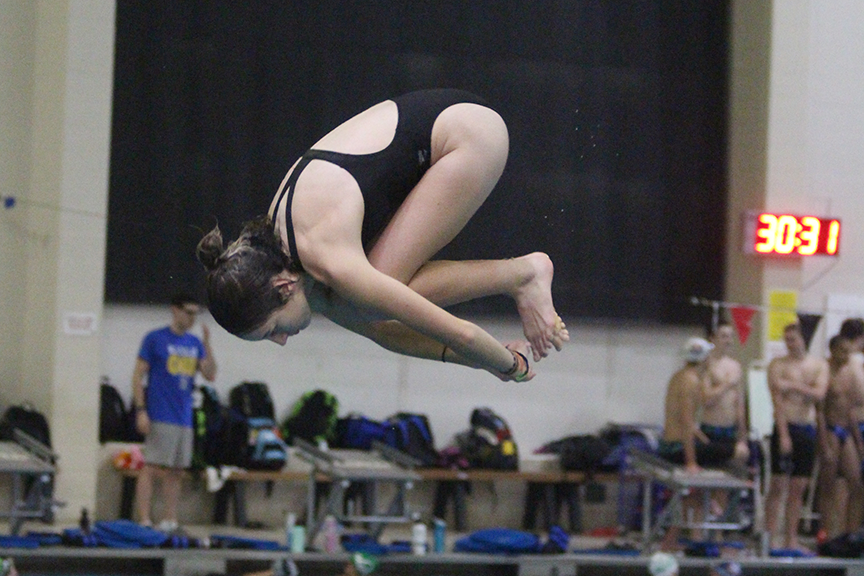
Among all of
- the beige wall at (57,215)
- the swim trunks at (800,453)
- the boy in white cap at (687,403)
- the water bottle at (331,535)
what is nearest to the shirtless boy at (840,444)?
the swim trunks at (800,453)

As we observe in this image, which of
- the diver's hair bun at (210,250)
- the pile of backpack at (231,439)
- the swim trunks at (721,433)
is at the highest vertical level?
the diver's hair bun at (210,250)

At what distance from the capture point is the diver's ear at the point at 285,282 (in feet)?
9.73

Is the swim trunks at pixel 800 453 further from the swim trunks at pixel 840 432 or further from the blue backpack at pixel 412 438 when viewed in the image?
the blue backpack at pixel 412 438

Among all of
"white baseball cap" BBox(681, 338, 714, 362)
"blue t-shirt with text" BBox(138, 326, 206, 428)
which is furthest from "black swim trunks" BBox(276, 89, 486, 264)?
"white baseball cap" BBox(681, 338, 714, 362)

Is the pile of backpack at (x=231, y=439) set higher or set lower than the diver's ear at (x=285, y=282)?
lower

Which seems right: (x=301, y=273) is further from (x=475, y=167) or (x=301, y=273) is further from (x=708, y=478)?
(x=708, y=478)

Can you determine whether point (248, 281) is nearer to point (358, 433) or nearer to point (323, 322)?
point (358, 433)

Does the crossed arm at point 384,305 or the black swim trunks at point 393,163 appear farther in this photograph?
the black swim trunks at point 393,163

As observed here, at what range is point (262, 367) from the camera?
29.0 feet

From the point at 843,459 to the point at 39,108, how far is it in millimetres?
6384

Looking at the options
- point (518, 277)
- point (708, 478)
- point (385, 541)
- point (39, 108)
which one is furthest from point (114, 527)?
point (518, 277)

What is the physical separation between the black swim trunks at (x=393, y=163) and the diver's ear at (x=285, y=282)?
40 mm

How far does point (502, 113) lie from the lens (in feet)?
19.4

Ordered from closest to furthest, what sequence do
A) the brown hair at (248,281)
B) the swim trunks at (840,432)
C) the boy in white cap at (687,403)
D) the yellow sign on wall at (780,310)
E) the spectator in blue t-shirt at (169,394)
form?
the brown hair at (248,281)
the spectator in blue t-shirt at (169,394)
the boy in white cap at (687,403)
the swim trunks at (840,432)
the yellow sign on wall at (780,310)
